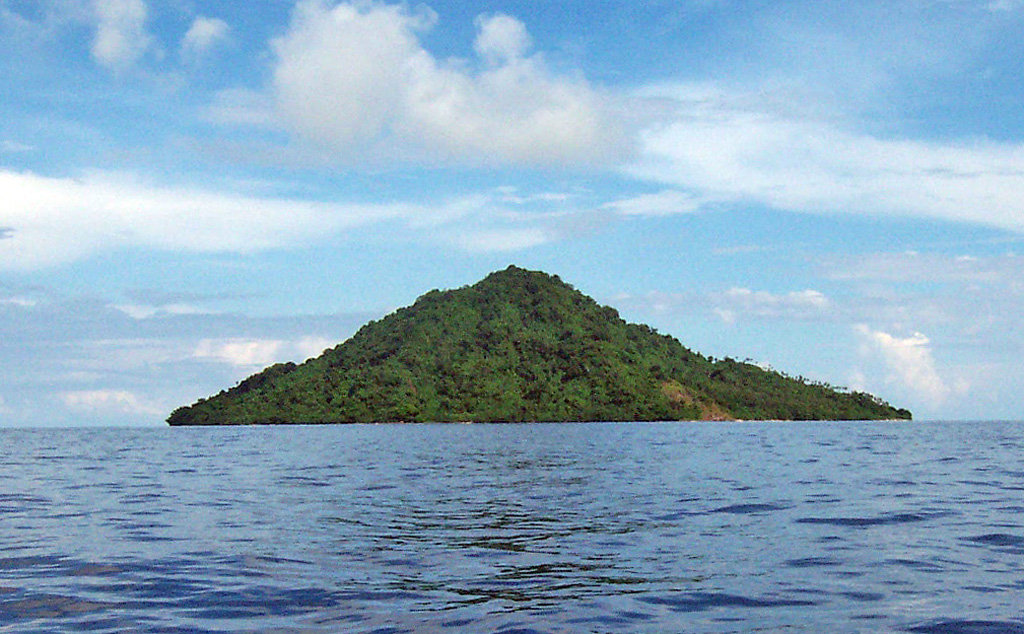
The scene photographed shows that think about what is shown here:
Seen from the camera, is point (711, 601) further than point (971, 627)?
Yes

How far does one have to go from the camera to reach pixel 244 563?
68.7 feet

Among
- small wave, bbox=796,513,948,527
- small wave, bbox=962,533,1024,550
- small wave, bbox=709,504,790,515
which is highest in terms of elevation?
small wave, bbox=709,504,790,515

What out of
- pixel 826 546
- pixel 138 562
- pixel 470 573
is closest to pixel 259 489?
pixel 138 562

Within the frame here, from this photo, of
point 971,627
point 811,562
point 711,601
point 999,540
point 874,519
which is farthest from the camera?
point 874,519

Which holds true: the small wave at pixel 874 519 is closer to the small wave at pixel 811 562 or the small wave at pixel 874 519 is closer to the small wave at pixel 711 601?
the small wave at pixel 811 562

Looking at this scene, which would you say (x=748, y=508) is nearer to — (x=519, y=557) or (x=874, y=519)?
(x=874, y=519)

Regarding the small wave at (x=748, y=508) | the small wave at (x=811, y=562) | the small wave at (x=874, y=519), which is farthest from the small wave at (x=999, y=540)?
the small wave at (x=748, y=508)

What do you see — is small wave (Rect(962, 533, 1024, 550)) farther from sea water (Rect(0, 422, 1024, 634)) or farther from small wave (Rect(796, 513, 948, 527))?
small wave (Rect(796, 513, 948, 527))

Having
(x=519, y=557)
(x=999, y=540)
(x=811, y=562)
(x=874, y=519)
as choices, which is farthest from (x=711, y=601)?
(x=874, y=519)

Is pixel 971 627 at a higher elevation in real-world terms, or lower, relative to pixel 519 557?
lower

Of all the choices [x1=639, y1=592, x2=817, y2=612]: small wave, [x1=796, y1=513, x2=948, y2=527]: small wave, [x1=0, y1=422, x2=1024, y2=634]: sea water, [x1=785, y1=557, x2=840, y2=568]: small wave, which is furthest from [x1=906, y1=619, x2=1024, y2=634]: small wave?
[x1=796, y1=513, x2=948, y2=527]: small wave

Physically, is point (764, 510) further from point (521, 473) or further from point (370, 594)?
point (521, 473)

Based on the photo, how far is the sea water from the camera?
15664mm

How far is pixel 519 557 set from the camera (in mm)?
21859
